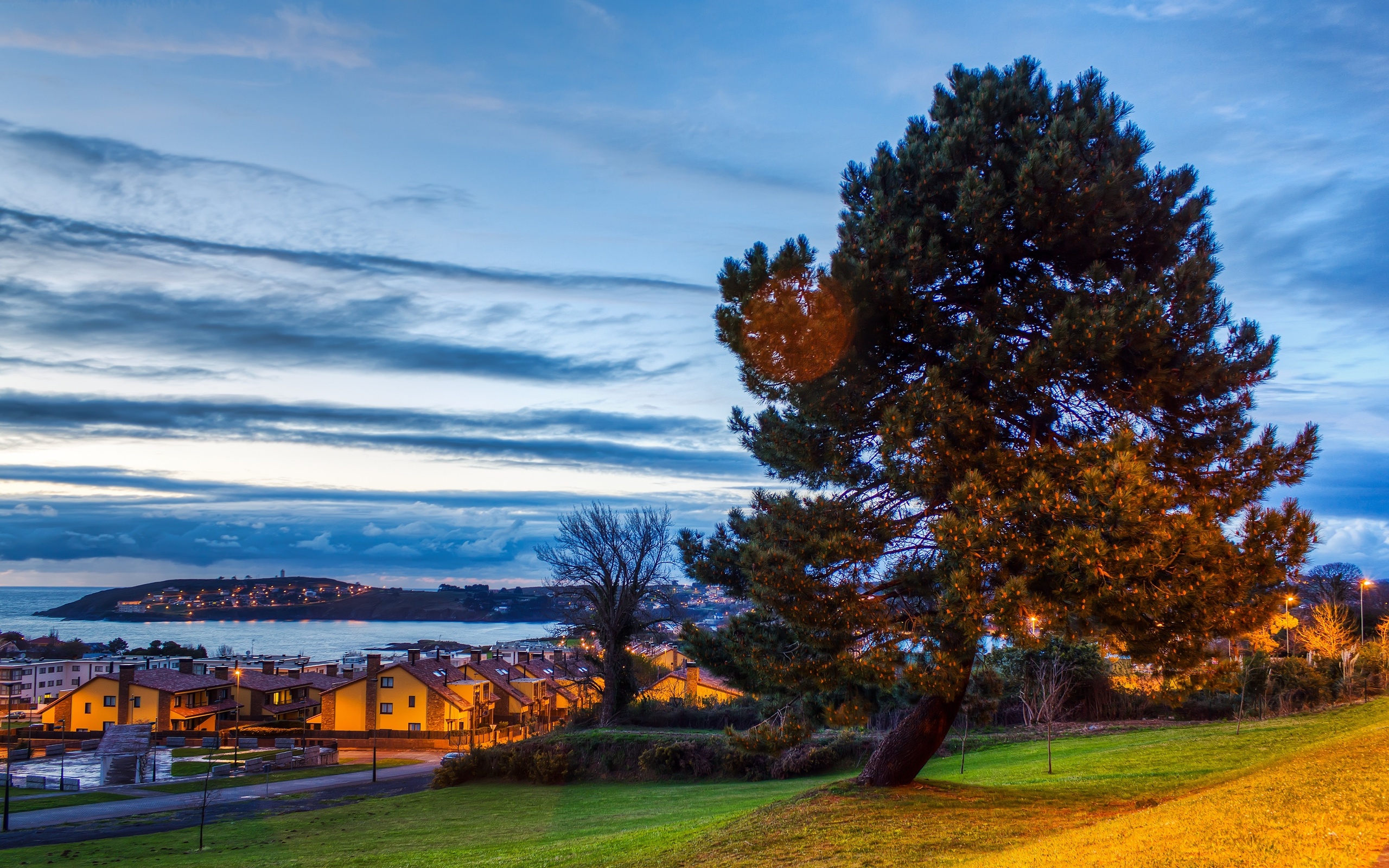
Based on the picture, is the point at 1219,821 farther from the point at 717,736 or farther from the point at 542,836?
the point at 717,736

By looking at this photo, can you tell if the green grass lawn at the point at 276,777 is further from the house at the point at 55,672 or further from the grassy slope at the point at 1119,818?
the house at the point at 55,672

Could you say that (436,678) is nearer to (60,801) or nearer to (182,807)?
(60,801)

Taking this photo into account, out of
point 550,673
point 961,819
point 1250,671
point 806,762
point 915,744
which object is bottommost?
point 550,673

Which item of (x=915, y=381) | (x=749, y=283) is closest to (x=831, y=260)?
(x=749, y=283)

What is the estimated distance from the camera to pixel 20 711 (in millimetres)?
67188

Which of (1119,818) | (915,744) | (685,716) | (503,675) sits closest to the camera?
(1119,818)

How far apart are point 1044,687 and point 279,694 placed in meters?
59.8

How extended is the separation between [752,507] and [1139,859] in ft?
23.9

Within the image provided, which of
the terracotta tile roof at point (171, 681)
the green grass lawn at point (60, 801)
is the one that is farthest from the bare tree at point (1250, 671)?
the terracotta tile roof at point (171, 681)

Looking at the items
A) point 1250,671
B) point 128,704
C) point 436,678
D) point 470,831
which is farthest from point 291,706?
point 1250,671

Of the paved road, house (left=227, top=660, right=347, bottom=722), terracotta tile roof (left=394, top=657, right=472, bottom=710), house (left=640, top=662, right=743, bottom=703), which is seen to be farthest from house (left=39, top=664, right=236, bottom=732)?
house (left=640, top=662, right=743, bottom=703)

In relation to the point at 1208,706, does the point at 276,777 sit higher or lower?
lower

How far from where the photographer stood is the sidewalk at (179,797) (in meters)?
28.8

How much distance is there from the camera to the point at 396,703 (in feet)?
175
